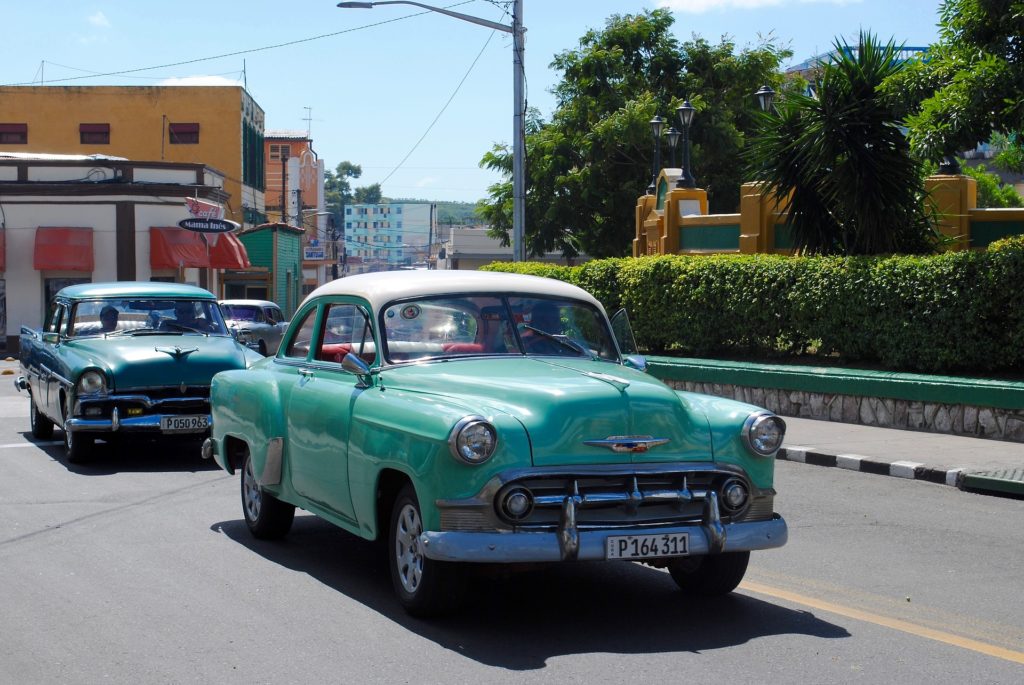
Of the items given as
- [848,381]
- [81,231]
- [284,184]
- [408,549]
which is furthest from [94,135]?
[408,549]

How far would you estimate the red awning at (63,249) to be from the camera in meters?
38.5

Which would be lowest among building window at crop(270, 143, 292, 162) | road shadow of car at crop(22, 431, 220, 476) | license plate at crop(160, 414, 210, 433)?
road shadow of car at crop(22, 431, 220, 476)

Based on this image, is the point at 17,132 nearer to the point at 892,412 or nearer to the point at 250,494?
the point at 892,412

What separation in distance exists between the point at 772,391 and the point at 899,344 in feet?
5.76

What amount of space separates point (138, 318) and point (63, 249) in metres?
26.6

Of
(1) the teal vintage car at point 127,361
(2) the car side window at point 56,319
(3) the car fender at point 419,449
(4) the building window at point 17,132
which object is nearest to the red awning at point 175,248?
(4) the building window at point 17,132

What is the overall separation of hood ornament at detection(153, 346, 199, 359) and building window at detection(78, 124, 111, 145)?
1820 inches

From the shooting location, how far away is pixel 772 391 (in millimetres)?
17453

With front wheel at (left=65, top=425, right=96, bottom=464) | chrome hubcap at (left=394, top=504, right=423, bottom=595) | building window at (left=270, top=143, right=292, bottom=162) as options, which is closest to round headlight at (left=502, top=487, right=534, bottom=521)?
chrome hubcap at (left=394, top=504, right=423, bottom=595)

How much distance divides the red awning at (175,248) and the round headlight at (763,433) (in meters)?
34.7

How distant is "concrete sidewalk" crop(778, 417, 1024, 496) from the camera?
38.2ft

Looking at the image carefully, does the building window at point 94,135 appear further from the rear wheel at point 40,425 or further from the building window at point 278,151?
the rear wheel at point 40,425

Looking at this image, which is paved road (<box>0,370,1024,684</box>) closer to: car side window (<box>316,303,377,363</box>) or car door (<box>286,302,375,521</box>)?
car door (<box>286,302,375,521</box>)

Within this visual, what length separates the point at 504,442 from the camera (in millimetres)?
6055
